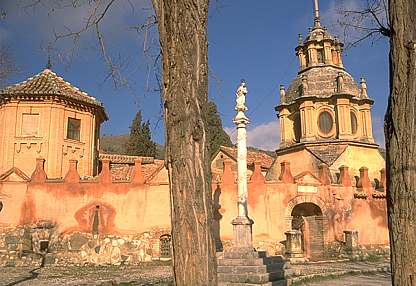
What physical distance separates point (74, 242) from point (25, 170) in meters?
6.89

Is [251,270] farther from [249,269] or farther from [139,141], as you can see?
[139,141]

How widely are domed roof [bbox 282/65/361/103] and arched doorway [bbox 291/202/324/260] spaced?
1110 centimetres

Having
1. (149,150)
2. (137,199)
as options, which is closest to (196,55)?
(137,199)

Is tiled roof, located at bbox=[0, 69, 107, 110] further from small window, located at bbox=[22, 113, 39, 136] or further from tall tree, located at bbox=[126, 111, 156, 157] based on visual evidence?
tall tree, located at bbox=[126, 111, 156, 157]

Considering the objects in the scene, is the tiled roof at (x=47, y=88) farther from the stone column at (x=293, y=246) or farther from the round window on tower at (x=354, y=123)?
the round window on tower at (x=354, y=123)

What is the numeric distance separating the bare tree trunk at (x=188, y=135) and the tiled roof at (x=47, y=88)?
2298 cm

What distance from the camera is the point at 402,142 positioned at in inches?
187

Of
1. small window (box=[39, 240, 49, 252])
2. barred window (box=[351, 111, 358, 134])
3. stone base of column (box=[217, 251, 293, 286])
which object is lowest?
stone base of column (box=[217, 251, 293, 286])

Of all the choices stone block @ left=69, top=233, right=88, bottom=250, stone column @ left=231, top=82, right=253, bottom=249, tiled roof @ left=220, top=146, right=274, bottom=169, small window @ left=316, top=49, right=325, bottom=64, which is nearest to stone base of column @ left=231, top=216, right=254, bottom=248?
stone column @ left=231, top=82, right=253, bottom=249

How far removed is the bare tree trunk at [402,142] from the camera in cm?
459

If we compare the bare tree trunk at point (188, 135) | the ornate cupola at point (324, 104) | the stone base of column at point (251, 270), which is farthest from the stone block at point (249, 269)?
the ornate cupola at point (324, 104)

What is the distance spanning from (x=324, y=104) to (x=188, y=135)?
99.8 ft

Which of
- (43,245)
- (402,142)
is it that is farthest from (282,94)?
(402,142)

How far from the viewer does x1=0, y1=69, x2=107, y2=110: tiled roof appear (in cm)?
2545
